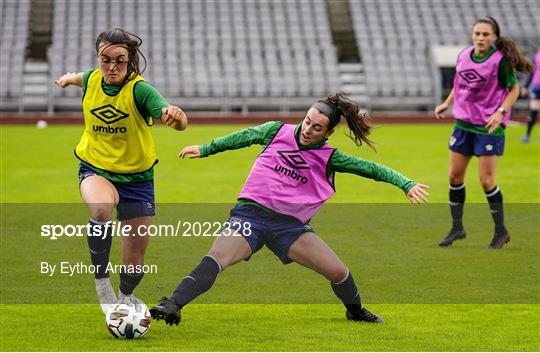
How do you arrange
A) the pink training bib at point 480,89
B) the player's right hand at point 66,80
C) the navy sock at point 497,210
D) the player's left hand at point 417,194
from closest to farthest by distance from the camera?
the player's left hand at point 417,194 → the player's right hand at point 66,80 → the pink training bib at point 480,89 → the navy sock at point 497,210

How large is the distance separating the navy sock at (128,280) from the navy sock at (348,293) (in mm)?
1218

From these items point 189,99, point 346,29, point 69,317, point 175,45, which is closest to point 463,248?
point 69,317

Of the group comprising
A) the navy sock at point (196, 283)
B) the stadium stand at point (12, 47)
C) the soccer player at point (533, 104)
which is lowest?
the soccer player at point (533, 104)

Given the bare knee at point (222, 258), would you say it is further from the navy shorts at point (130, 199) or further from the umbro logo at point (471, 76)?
the umbro logo at point (471, 76)

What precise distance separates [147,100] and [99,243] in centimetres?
92

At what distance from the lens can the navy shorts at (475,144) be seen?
34.6ft

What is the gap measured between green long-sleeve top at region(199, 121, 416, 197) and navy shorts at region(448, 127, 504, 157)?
12.1 feet

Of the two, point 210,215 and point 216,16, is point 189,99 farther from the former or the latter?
point 210,215

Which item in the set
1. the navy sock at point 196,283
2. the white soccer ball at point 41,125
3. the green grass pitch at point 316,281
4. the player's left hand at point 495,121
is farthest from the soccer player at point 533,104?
the navy sock at point 196,283

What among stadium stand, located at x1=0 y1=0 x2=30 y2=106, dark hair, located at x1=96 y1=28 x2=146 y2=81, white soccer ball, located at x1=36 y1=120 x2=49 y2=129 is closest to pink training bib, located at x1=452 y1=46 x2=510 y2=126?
dark hair, located at x1=96 y1=28 x2=146 y2=81

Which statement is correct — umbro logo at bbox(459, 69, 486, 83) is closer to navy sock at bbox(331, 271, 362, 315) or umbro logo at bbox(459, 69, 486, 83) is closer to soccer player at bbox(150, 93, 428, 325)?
soccer player at bbox(150, 93, 428, 325)

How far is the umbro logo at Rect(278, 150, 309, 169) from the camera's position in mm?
7043

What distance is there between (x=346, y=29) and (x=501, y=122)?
1154 inches

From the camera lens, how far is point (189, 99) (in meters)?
34.2
